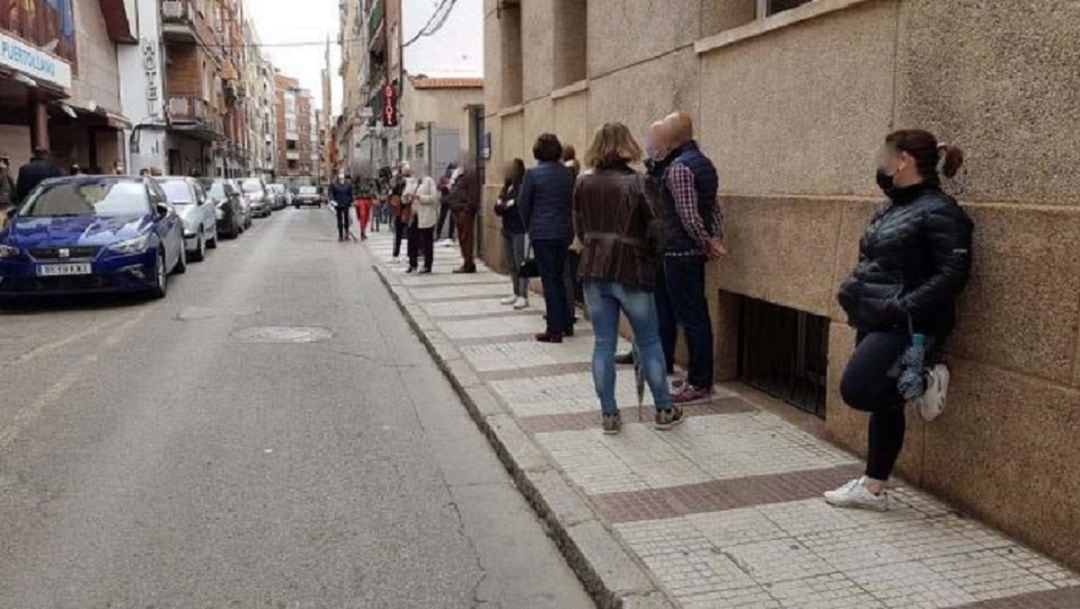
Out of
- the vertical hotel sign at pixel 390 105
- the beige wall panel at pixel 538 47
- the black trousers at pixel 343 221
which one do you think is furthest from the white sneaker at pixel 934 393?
the vertical hotel sign at pixel 390 105

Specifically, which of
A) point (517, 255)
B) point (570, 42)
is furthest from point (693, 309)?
point (570, 42)

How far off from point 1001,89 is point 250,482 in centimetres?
420

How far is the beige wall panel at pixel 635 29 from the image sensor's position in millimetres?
7348

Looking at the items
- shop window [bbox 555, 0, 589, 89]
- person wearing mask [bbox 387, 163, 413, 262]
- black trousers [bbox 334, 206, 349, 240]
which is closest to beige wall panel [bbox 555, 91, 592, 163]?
shop window [bbox 555, 0, 589, 89]

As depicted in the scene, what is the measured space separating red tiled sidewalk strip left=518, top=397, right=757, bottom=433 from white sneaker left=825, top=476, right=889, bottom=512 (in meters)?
1.71

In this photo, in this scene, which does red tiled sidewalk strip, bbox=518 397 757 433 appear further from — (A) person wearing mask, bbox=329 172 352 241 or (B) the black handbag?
(A) person wearing mask, bbox=329 172 352 241

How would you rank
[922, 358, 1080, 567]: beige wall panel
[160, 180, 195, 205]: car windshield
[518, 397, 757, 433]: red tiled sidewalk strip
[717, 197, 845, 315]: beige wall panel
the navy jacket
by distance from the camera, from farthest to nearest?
[160, 180, 195, 205]: car windshield → the navy jacket → [518, 397, 757, 433]: red tiled sidewalk strip → [717, 197, 845, 315]: beige wall panel → [922, 358, 1080, 567]: beige wall panel

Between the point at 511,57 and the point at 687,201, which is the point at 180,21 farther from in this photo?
the point at 687,201

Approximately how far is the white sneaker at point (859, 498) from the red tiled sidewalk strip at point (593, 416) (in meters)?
1.71

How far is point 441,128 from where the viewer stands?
83.8ft

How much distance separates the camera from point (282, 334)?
32.3ft

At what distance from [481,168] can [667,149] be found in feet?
35.8

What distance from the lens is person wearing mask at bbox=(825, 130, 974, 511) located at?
3941mm

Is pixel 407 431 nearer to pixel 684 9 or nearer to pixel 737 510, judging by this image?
pixel 737 510
